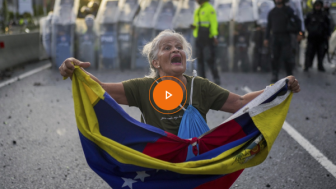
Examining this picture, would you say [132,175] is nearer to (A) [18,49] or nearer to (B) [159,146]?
(B) [159,146]

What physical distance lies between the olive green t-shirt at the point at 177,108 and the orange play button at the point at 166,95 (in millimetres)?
28

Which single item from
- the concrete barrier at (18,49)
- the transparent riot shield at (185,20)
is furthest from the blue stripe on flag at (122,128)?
the transparent riot shield at (185,20)

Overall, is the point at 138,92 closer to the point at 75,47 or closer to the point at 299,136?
the point at 299,136

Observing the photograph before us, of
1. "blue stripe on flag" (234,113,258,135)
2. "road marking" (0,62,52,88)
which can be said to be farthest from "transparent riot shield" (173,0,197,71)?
"blue stripe on flag" (234,113,258,135)

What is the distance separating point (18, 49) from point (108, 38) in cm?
297

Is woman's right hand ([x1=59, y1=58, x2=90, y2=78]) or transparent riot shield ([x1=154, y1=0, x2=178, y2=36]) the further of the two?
transparent riot shield ([x1=154, y1=0, x2=178, y2=36])

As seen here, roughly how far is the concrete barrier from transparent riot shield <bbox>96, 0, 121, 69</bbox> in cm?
259

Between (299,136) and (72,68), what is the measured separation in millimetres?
3982

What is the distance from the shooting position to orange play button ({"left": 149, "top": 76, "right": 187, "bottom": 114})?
2974mm

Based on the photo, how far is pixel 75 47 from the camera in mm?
13523

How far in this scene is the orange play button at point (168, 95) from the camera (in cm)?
298

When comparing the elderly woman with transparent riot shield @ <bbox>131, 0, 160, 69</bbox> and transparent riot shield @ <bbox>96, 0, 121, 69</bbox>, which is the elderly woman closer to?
transparent riot shield @ <bbox>131, 0, 160, 69</bbox>

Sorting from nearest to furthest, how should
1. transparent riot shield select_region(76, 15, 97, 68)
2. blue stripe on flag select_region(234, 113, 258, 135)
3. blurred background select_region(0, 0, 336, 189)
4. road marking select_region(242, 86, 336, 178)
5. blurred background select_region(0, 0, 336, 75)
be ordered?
blue stripe on flag select_region(234, 113, 258, 135), blurred background select_region(0, 0, 336, 189), road marking select_region(242, 86, 336, 178), blurred background select_region(0, 0, 336, 75), transparent riot shield select_region(76, 15, 97, 68)

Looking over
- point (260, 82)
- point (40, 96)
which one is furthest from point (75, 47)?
point (260, 82)
